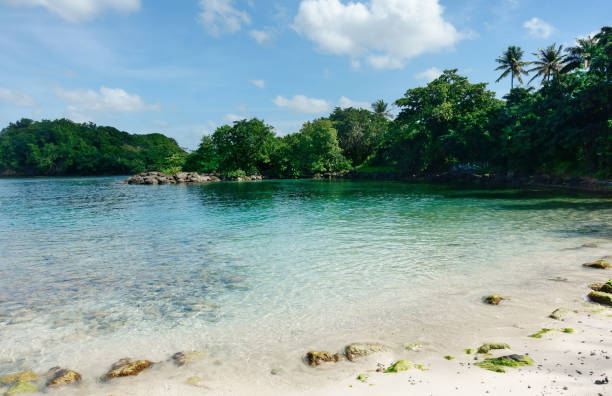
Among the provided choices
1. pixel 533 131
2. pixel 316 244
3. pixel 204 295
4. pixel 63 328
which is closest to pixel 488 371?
pixel 204 295

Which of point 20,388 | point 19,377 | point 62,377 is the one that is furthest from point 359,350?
point 19,377

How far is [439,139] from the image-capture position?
54812 mm

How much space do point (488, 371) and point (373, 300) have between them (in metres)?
3.94

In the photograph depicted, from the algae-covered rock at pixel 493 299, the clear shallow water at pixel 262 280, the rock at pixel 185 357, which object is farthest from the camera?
the algae-covered rock at pixel 493 299

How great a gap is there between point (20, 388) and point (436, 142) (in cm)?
5807

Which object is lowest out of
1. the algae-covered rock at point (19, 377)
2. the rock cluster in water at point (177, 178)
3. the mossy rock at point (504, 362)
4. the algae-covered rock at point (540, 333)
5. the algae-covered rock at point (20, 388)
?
the algae-covered rock at point (19, 377)

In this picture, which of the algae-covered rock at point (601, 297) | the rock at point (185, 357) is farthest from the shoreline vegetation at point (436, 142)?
the rock at point (185, 357)

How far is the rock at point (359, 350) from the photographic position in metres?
6.00

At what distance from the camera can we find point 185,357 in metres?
6.28

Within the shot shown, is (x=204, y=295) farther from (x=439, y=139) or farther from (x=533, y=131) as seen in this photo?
(x=439, y=139)

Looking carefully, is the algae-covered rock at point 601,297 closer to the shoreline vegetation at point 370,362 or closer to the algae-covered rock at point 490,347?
the shoreline vegetation at point 370,362

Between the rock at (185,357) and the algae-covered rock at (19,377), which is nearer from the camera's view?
the algae-covered rock at (19,377)

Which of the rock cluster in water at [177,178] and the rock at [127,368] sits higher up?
the rock cluster in water at [177,178]

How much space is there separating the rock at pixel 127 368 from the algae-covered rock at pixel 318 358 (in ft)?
9.30
